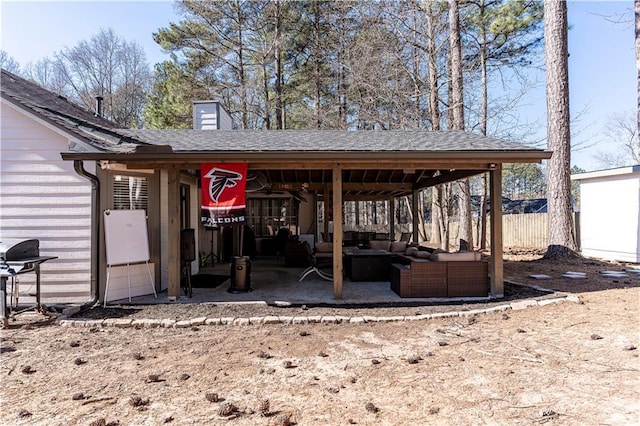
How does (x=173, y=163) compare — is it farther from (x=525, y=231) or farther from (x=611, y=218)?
(x=525, y=231)

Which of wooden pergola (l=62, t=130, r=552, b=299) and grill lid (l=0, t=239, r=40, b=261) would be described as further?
wooden pergola (l=62, t=130, r=552, b=299)

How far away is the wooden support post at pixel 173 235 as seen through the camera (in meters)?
5.64

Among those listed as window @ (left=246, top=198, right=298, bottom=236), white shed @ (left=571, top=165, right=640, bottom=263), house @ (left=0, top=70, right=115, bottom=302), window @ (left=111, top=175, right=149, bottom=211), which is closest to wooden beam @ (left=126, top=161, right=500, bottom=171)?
window @ (left=111, top=175, right=149, bottom=211)

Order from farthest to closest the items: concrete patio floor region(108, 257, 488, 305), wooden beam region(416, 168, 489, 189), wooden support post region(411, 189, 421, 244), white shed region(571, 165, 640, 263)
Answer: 1. wooden support post region(411, 189, 421, 244)
2. white shed region(571, 165, 640, 263)
3. wooden beam region(416, 168, 489, 189)
4. concrete patio floor region(108, 257, 488, 305)

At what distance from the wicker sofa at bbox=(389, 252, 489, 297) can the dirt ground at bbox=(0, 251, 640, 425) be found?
0.92m

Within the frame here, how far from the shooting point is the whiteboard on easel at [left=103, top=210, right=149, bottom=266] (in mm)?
5656

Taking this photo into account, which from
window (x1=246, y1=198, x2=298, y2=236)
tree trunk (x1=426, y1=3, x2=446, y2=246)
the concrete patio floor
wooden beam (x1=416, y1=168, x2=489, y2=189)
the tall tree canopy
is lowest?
the concrete patio floor

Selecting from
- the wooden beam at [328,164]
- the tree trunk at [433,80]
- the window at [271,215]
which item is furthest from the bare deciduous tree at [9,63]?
the tree trunk at [433,80]

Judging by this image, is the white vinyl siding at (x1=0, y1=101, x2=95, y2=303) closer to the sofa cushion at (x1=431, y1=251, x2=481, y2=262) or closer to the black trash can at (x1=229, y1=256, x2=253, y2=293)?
the black trash can at (x1=229, y1=256, x2=253, y2=293)

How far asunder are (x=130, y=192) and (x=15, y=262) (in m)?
1.80

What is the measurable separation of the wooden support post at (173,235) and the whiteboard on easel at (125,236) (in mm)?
607

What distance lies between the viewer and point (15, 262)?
15.8 feet

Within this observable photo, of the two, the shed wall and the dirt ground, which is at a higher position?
the shed wall

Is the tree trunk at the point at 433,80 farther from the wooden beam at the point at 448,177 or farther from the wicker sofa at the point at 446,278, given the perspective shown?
the wicker sofa at the point at 446,278
